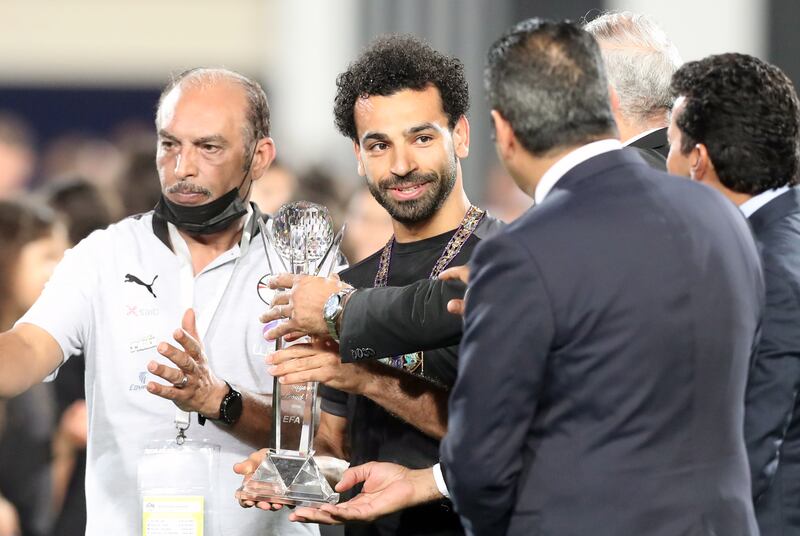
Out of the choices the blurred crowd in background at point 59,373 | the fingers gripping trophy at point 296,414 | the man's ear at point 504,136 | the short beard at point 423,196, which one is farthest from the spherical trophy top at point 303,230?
the blurred crowd in background at point 59,373

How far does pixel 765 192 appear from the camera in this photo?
273 cm

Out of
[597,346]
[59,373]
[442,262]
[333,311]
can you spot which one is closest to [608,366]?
[597,346]

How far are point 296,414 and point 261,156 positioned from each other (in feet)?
2.76

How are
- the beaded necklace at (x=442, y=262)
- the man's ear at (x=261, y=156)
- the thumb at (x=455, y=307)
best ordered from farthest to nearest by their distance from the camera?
the man's ear at (x=261, y=156)
the beaded necklace at (x=442, y=262)
the thumb at (x=455, y=307)

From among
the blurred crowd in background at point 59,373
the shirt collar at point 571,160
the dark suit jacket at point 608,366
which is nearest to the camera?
the dark suit jacket at point 608,366

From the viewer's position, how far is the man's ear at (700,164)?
2.72m

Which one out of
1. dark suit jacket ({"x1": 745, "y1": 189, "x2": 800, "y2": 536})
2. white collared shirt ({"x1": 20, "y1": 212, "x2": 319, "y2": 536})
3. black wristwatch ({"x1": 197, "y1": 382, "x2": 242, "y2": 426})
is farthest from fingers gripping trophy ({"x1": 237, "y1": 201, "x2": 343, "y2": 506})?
dark suit jacket ({"x1": 745, "y1": 189, "x2": 800, "y2": 536})

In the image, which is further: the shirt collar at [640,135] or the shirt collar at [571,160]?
the shirt collar at [640,135]

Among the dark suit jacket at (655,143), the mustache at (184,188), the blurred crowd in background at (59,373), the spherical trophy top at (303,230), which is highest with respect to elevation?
the dark suit jacket at (655,143)

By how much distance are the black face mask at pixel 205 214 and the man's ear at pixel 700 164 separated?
1.16 meters

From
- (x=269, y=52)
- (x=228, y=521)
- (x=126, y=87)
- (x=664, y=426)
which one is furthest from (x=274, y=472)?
(x=126, y=87)

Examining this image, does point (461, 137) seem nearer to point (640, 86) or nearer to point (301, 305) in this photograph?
point (640, 86)

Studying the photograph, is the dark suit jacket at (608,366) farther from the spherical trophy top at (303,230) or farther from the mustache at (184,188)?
the mustache at (184,188)

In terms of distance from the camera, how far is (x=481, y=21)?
9883 millimetres
